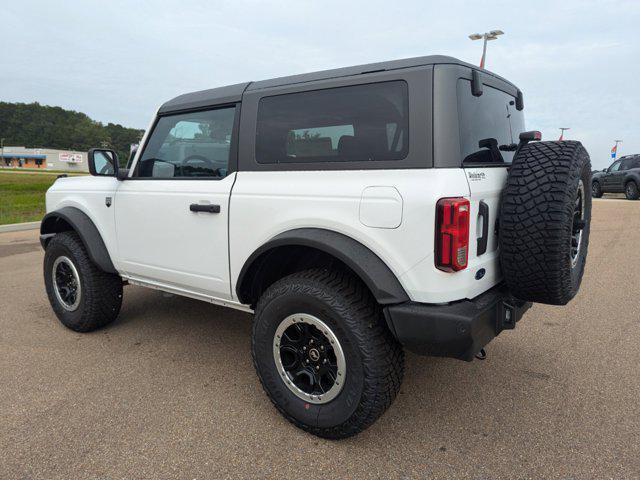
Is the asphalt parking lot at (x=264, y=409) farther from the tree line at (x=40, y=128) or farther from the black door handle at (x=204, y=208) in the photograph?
the tree line at (x=40, y=128)

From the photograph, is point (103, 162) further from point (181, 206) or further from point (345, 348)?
point (345, 348)

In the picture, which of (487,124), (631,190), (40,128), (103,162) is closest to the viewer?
(487,124)

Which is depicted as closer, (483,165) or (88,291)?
(483,165)

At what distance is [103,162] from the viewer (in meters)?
3.59

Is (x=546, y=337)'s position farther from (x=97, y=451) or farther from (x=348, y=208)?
(x=97, y=451)

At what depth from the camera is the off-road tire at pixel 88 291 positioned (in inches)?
144

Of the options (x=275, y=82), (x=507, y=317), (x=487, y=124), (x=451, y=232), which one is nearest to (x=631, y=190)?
(x=487, y=124)

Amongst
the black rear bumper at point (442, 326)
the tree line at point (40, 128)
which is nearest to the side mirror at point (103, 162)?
the black rear bumper at point (442, 326)

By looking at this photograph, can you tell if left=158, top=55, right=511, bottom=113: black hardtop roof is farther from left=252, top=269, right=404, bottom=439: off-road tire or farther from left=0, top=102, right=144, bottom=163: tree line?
left=0, top=102, right=144, bottom=163: tree line

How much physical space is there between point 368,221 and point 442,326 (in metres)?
0.59

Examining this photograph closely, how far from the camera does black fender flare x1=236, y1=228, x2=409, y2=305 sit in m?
2.10

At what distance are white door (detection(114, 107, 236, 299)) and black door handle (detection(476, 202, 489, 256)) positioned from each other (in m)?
1.45

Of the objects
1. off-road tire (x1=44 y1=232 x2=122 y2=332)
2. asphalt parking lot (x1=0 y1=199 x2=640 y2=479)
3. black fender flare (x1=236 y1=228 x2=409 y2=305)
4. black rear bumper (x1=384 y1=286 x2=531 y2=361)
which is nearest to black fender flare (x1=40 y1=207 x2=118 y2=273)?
off-road tire (x1=44 y1=232 x2=122 y2=332)

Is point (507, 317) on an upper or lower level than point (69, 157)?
lower
